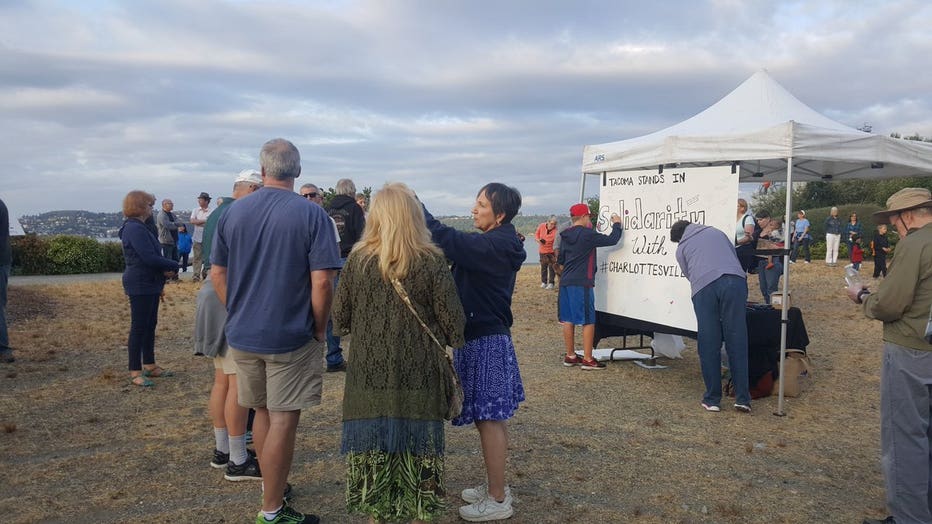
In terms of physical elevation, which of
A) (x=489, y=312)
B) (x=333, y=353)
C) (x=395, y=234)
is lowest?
(x=333, y=353)

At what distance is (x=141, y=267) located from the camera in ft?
18.7

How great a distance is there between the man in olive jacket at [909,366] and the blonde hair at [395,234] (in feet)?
7.70

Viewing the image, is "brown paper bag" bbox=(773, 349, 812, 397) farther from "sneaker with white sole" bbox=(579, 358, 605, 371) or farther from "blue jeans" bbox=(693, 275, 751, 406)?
"sneaker with white sole" bbox=(579, 358, 605, 371)

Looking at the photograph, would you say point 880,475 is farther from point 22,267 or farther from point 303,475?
point 22,267

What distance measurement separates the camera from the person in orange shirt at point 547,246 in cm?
1501

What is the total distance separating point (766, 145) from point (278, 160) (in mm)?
4327

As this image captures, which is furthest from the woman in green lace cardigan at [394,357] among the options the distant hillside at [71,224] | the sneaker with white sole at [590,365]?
the distant hillside at [71,224]

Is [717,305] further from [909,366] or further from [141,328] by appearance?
[141,328]

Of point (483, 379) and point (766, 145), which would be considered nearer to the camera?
point (483, 379)

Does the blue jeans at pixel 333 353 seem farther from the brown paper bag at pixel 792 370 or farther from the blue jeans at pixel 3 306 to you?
the brown paper bag at pixel 792 370

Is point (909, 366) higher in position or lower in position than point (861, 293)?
lower

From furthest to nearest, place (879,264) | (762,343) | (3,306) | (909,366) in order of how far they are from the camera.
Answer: (879,264) → (3,306) → (762,343) → (909,366)

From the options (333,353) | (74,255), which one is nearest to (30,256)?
(74,255)

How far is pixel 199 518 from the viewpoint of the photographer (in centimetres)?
353
